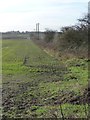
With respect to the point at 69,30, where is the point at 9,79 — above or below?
below

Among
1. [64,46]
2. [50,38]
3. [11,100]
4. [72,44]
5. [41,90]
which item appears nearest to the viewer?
[11,100]

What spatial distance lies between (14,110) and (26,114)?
73 cm

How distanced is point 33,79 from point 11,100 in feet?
22.5

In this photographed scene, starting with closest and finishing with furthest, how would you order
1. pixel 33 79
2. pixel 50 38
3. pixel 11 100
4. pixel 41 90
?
1. pixel 11 100
2. pixel 41 90
3. pixel 33 79
4. pixel 50 38

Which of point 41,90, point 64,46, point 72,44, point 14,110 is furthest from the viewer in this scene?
point 64,46

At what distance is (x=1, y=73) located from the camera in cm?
2297

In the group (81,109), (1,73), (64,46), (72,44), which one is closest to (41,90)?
(81,109)

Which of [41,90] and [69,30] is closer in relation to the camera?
[41,90]

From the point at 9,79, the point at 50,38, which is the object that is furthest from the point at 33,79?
the point at 50,38

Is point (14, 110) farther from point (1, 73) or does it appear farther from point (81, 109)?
point (1, 73)

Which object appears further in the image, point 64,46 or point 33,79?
point 64,46

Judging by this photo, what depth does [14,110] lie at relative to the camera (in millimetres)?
10680

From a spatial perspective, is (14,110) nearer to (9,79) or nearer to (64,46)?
(9,79)

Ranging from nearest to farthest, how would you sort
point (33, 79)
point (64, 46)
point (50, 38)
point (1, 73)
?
1. point (33, 79)
2. point (1, 73)
3. point (64, 46)
4. point (50, 38)
